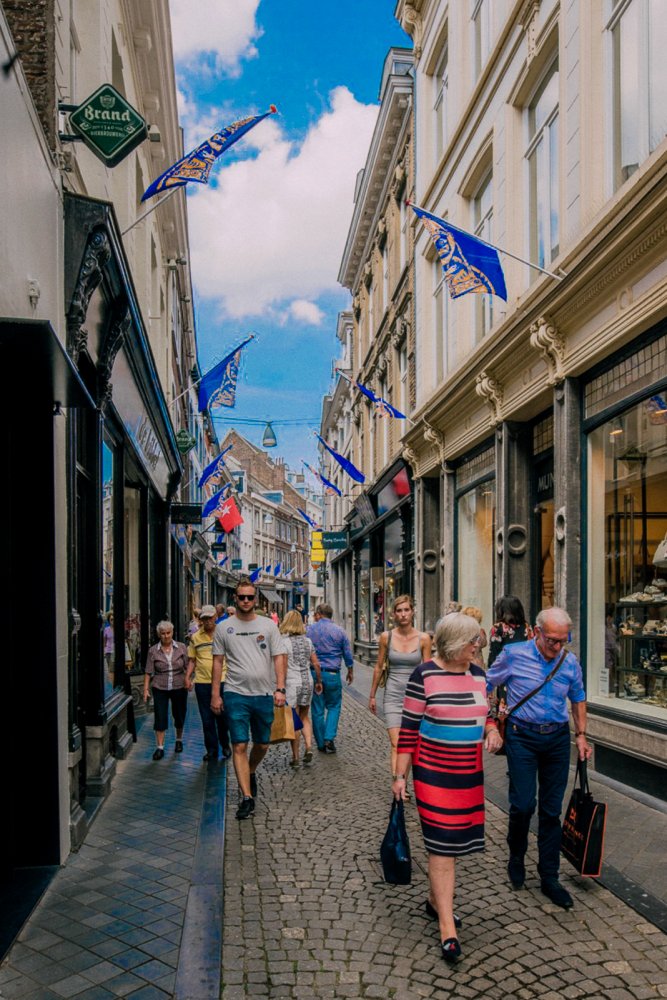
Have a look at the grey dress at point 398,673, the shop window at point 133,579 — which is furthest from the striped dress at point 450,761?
the shop window at point 133,579

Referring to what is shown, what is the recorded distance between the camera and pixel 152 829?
21.6 feet

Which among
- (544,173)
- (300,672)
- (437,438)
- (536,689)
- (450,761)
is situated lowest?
(300,672)

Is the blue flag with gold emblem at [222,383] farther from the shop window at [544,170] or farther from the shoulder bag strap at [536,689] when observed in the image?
the shoulder bag strap at [536,689]

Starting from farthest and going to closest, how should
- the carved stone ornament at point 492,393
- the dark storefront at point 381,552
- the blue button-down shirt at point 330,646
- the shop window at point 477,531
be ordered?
the dark storefront at point 381,552 < the shop window at point 477,531 < the carved stone ornament at point 492,393 < the blue button-down shirt at point 330,646

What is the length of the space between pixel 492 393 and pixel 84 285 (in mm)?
6788

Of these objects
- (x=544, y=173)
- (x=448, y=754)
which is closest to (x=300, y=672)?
(x=448, y=754)

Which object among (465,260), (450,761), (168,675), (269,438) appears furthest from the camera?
(269,438)

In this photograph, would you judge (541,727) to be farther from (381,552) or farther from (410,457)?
(381,552)

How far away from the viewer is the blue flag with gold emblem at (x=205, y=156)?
Answer: 330 inches

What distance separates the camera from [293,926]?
4.71 metres

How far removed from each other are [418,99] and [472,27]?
156 inches

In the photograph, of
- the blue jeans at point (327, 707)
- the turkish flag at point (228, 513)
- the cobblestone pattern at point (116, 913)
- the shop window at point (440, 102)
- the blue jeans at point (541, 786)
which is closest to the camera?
the cobblestone pattern at point (116, 913)

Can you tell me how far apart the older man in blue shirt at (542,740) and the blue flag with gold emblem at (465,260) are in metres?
5.42

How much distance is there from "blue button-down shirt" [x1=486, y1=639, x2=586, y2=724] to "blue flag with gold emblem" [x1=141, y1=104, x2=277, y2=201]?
18.3 ft
